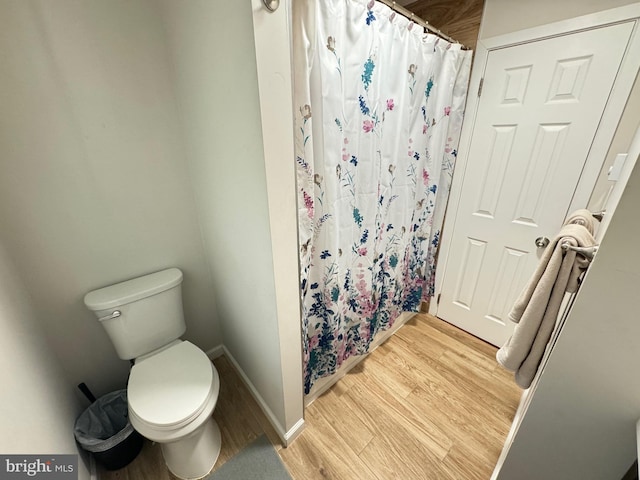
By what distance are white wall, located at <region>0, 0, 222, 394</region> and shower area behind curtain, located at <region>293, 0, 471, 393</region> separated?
0.44 m

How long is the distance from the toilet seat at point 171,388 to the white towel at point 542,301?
4.13 ft

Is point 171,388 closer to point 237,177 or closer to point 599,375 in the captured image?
point 237,177

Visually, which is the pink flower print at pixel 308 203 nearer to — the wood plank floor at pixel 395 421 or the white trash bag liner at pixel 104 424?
the wood plank floor at pixel 395 421

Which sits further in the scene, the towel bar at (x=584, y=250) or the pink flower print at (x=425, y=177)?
the pink flower print at (x=425, y=177)

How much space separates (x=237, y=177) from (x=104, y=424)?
138cm

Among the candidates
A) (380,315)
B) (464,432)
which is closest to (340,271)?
(380,315)

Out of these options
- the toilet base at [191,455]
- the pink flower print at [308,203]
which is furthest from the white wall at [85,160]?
the toilet base at [191,455]

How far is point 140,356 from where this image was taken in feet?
4.10

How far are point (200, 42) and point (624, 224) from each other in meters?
1.31

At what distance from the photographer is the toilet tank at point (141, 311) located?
112cm

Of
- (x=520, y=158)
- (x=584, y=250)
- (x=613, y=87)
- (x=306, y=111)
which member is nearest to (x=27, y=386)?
(x=306, y=111)

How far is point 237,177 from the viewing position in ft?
3.02

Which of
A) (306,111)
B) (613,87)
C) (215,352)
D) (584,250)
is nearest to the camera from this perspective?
(584,250)

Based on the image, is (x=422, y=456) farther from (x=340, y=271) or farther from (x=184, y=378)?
(x=184, y=378)
